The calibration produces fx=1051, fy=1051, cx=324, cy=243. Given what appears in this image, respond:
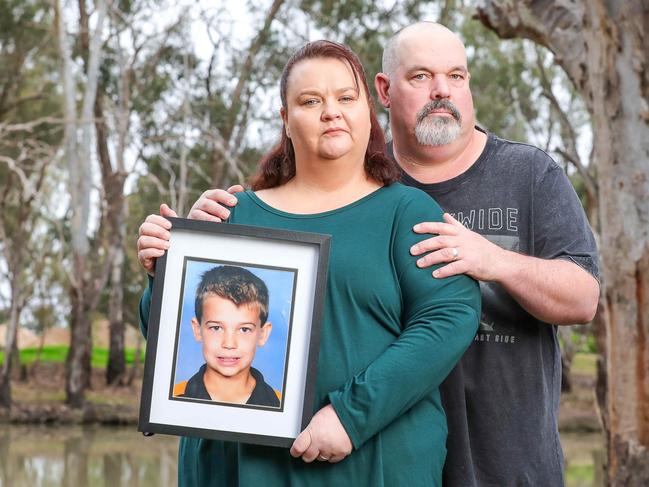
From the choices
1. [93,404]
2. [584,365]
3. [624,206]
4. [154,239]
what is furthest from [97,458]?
[584,365]

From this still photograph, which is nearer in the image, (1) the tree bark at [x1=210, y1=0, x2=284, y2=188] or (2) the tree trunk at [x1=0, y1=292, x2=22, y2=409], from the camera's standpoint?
(2) the tree trunk at [x1=0, y1=292, x2=22, y2=409]

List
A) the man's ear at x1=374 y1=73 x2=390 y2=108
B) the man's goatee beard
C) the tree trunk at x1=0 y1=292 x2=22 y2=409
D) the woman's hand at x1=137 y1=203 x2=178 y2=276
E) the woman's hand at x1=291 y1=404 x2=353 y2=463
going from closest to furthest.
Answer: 1. the woman's hand at x1=291 y1=404 x2=353 y2=463
2. the woman's hand at x1=137 y1=203 x2=178 y2=276
3. the man's goatee beard
4. the man's ear at x1=374 y1=73 x2=390 y2=108
5. the tree trunk at x1=0 y1=292 x2=22 y2=409

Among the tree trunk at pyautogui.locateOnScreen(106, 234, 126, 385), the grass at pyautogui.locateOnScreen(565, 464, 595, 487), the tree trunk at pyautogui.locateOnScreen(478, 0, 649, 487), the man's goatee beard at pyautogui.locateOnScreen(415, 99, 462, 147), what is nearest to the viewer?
the man's goatee beard at pyautogui.locateOnScreen(415, 99, 462, 147)

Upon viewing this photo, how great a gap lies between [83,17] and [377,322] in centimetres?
1751

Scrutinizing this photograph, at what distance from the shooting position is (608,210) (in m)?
5.14

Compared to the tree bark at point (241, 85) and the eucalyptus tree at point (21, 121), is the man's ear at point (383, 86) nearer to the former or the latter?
the tree bark at point (241, 85)

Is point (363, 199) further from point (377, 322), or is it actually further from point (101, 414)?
point (101, 414)

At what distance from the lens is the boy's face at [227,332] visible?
181 cm

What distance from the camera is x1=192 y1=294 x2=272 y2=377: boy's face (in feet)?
5.93

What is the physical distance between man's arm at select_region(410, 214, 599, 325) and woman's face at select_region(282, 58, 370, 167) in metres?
0.21

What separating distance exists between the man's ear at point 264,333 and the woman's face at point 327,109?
1.09 ft

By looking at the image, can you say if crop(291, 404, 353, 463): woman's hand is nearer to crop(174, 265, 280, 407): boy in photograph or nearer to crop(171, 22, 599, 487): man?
crop(174, 265, 280, 407): boy in photograph

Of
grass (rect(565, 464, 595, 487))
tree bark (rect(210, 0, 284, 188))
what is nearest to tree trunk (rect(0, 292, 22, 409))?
tree bark (rect(210, 0, 284, 188))

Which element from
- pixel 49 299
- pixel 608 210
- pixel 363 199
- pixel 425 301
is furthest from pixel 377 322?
pixel 49 299
